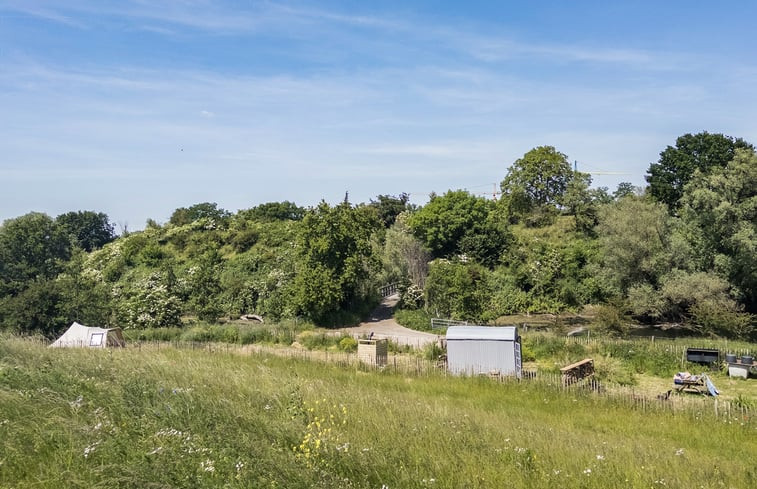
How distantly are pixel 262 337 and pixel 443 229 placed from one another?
20171 mm

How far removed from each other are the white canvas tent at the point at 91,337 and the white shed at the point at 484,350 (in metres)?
15.0

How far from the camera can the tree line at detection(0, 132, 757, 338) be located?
30906 mm

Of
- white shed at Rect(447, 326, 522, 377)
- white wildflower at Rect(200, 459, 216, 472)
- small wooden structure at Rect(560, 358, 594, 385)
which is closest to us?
white wildflower at Rect(200, 459, 216, 472)

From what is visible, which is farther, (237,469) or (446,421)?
(446,421)

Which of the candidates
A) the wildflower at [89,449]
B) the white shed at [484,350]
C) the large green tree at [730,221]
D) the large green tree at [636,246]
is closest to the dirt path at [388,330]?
the white shed at [484,350]

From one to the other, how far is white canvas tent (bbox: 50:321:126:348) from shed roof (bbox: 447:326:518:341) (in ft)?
49.2

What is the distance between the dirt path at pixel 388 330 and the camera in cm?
2870

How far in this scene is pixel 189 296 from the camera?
38531 mm

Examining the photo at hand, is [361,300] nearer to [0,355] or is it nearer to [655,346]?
[655,346]

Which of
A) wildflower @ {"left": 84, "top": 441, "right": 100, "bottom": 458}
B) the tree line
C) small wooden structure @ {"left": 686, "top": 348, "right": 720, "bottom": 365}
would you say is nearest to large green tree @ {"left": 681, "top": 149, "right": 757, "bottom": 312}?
the tree line

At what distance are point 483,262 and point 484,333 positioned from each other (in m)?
22.9

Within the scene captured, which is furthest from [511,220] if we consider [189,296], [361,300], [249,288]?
[189,296]

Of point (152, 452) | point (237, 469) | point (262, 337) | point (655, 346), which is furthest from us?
point (262, 337)

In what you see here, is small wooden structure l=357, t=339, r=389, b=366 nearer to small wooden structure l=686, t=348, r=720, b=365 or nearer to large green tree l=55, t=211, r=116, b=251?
small wooden structure l=686, t=348, r=720, b=365
